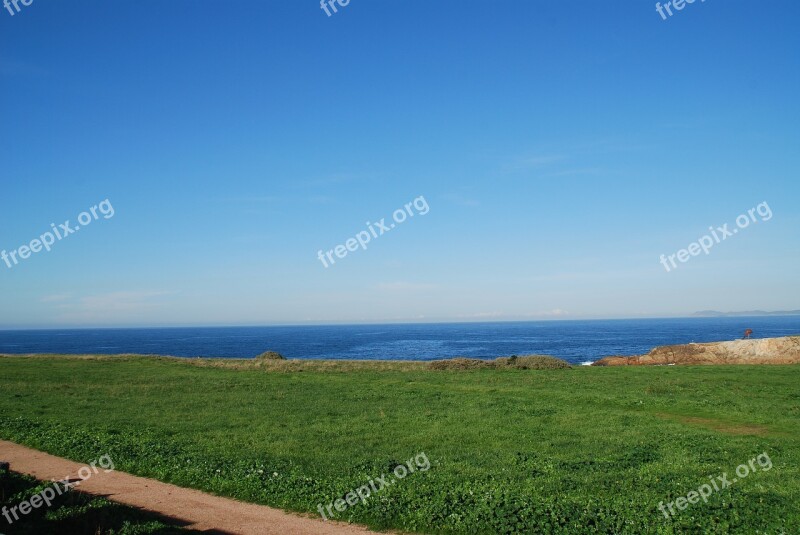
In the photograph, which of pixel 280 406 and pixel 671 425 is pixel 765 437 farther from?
pixel 280 406

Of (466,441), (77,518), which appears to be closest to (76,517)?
(77,518)

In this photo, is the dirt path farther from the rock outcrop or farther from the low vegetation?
the rock outcrop

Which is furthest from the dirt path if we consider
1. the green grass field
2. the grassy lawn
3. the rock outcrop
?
the rock outcrop

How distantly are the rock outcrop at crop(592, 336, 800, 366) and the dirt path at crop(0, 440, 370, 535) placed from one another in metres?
51.3

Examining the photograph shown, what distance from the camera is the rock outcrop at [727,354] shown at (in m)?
55.3

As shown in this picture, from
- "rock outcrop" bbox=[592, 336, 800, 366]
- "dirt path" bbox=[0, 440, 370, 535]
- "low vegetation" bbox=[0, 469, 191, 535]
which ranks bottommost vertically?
"rock outcrop" bbox=[592, 336, 800, 366]

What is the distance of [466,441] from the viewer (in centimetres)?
2206

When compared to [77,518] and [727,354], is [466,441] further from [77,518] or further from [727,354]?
[727,354]

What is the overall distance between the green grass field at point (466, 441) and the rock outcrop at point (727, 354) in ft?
45.2

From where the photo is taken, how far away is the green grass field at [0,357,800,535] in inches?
531

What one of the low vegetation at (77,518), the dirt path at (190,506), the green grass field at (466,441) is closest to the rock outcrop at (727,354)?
the green grass field at (466,441)

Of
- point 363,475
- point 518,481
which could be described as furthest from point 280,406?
point 518,481

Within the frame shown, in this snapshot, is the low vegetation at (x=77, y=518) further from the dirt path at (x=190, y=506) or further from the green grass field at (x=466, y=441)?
the green grass field at (x=466, y=441)

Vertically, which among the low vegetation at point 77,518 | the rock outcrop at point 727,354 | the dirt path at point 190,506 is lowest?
the rock outcrop at point 727,354
